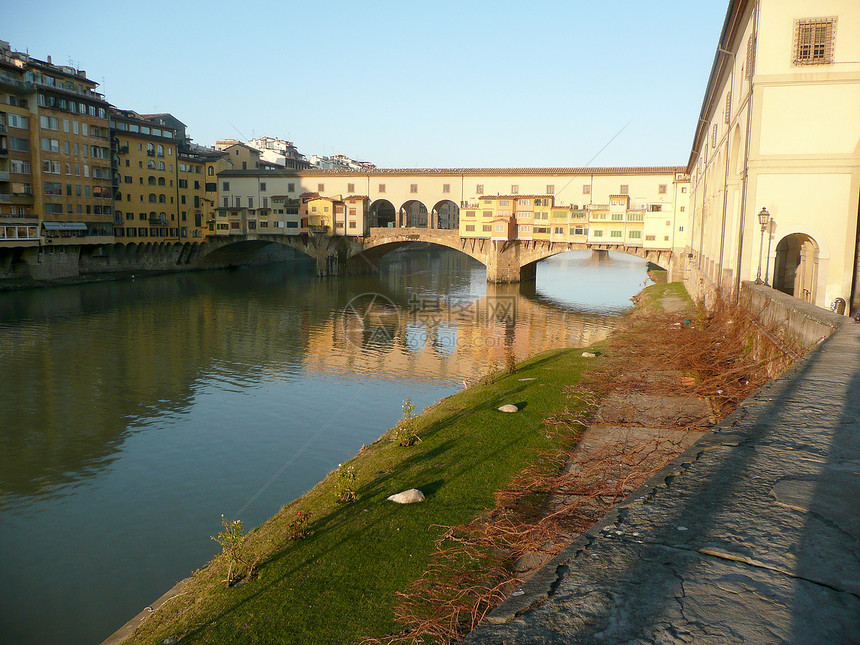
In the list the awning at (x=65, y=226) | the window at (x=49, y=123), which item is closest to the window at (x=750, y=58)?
the awning at (x=65, y=226)

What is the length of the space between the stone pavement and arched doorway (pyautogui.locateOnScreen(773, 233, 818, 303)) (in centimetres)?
1479

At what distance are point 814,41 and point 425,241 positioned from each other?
4396 cm

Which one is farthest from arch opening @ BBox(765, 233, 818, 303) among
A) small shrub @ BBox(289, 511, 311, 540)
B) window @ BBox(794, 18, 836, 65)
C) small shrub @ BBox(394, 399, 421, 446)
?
small shrub @ BBox(289, 511, 311, 540)

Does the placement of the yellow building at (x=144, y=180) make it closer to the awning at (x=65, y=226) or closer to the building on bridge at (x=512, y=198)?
the awning at (x=65, y=226)

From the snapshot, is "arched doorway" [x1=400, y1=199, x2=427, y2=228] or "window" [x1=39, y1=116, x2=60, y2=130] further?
"arched doorway" [x1=400, y1=199, x2=427, y2=228]

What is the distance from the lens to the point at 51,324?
1316 inches

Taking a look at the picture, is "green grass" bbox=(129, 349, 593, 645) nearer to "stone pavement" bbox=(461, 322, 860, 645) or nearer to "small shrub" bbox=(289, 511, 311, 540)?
"small shrub" bbox=(289, 511, 311, 540)

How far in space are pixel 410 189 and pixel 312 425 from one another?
4849cm

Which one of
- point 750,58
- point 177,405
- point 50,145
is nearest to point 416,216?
point 50,145

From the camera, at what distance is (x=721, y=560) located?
3.91 metres

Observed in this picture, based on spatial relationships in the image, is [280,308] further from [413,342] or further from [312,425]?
[312,425]

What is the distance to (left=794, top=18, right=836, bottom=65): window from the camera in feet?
54.1

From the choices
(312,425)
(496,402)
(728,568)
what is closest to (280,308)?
(312,425)

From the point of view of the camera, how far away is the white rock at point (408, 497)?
32.6ft
